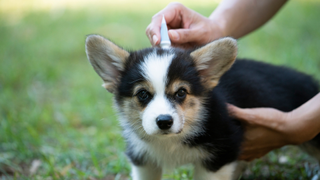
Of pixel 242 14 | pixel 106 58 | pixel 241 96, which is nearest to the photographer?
pixel 106 58

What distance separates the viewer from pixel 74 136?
13.5 ft

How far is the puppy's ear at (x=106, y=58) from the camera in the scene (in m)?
2.51

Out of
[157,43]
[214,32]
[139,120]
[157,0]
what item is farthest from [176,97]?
[157,0]

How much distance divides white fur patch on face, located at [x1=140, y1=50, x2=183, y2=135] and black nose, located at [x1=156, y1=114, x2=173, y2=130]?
0.09ft

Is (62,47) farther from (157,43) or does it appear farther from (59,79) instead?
(157,43)

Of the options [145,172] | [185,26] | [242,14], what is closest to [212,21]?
[185,26]

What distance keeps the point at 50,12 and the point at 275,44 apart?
24.2ft

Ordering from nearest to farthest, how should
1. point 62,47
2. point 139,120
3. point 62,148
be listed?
1. point 139,120
2. point 62,148
3. point 62,47

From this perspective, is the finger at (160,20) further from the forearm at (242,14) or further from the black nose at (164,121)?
the black nose at (164,121)

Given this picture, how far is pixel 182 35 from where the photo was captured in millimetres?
2883

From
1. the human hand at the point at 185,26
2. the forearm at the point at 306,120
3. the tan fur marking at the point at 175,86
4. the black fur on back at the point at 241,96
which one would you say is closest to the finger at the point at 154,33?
the human hand at the point at 185,26

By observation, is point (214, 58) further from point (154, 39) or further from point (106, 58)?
point (106, 58)

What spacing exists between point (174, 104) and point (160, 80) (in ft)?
0.69

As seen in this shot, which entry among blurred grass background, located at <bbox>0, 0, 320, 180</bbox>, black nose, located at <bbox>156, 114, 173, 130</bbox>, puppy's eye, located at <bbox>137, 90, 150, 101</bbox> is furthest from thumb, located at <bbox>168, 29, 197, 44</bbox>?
blurred grass background, located at <bbox>0, 0, 320, 180</bbox>
